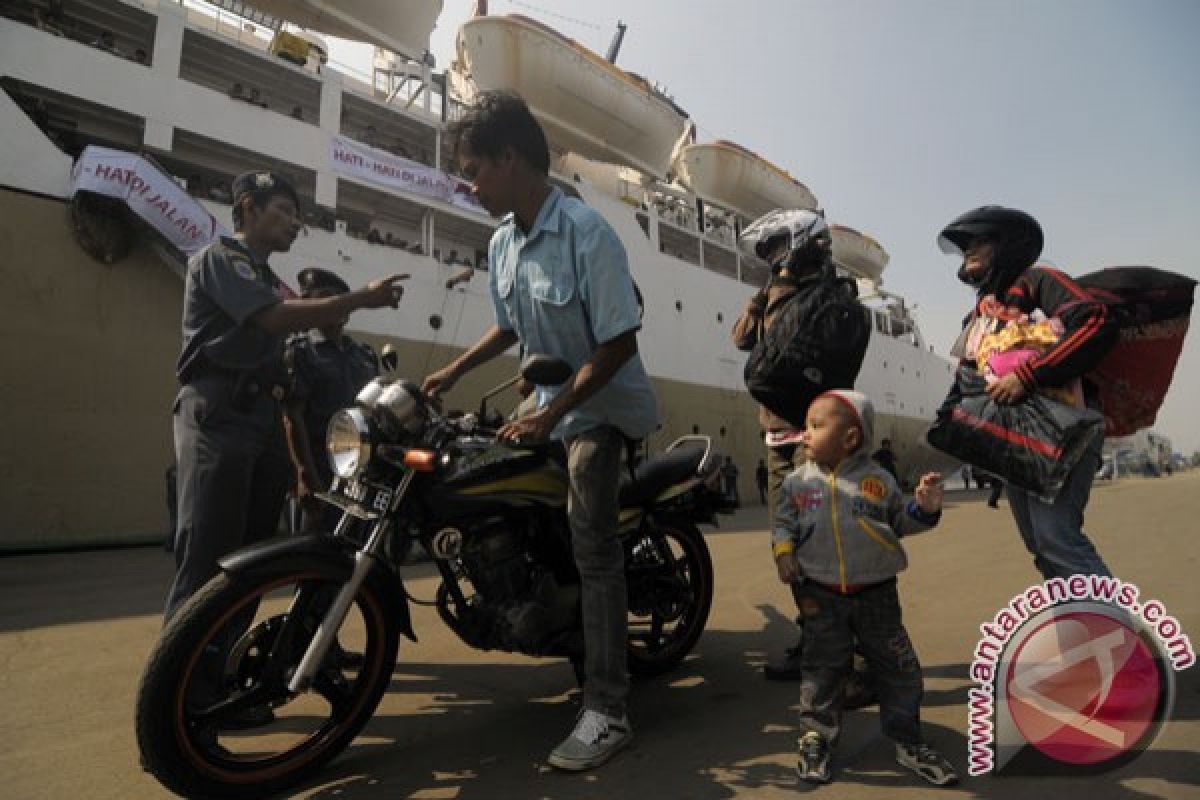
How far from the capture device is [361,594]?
175 centimetres

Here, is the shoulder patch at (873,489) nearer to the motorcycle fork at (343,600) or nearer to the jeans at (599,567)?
the jeans at (599,567)

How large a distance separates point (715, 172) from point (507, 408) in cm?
1527

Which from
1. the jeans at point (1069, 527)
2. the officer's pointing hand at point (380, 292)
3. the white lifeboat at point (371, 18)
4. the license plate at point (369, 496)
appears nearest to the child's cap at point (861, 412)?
the jeans at point (1069, 527)

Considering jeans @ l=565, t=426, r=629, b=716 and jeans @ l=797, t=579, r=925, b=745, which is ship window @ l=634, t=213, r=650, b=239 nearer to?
jeans @ l=565, t=426, r=629, b=716

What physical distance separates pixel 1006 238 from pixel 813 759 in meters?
1.78

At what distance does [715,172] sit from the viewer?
2345 centimetres

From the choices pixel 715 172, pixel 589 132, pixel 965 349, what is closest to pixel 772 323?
pixel 965 349

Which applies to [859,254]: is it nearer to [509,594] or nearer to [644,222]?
[644,222]

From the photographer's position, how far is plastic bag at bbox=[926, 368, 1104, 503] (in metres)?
1.86

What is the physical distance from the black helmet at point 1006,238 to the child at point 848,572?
786mm

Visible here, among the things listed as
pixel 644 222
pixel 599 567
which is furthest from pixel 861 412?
pixel 644 222

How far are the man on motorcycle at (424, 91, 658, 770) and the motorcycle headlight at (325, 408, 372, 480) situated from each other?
352 mm

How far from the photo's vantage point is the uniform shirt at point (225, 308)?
2.14 metres

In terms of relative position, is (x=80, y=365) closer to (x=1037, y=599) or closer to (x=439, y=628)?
(x=439, y=628)
